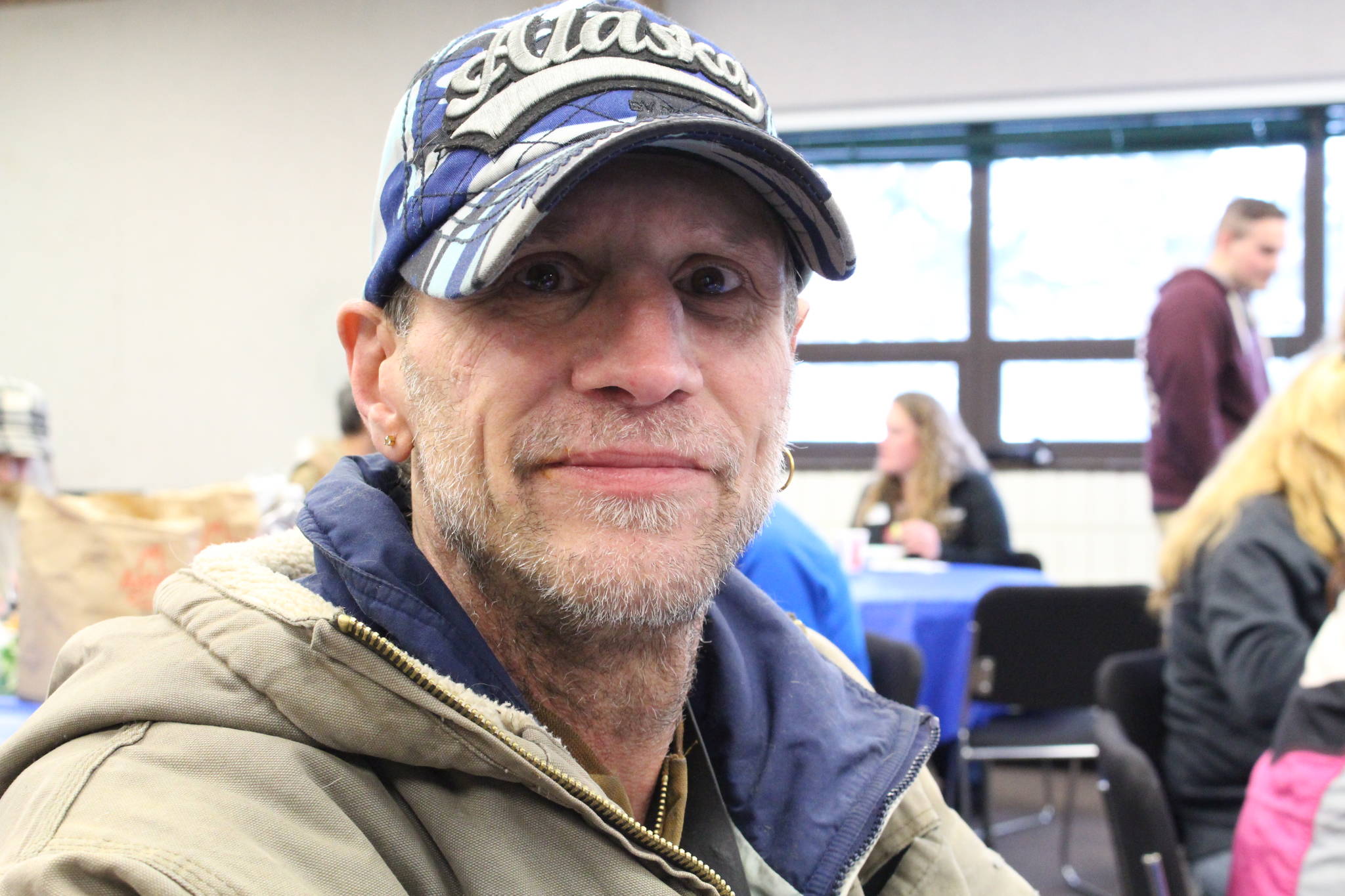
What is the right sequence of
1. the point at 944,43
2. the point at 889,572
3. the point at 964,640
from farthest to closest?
the point at 944,43 < the point at 889,572 < the point at 964,640

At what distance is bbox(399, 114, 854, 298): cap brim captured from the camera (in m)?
0.76

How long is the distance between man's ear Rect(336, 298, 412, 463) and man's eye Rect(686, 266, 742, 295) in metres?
0.25

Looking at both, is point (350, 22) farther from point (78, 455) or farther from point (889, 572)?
point (889, 572)

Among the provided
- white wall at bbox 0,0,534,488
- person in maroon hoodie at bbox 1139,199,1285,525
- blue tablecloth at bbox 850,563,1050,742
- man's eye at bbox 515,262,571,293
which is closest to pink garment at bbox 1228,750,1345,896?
man's eye at bbox 515,262,571,293

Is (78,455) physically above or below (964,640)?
above

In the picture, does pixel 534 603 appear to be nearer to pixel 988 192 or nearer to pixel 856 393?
pixel 856 393

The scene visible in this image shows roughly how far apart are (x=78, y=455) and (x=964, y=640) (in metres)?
4.70

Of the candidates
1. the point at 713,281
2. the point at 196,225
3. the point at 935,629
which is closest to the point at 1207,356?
the point at 935,629

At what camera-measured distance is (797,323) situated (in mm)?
1059

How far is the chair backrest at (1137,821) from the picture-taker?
5.39 feet

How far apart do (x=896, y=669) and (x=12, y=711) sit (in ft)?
5.70

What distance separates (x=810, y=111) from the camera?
571 centimetres

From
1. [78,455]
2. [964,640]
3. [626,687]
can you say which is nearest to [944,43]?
[964,640]

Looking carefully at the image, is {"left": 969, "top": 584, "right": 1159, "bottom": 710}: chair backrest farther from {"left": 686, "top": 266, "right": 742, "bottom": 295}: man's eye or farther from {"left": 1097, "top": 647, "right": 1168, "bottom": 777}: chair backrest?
{"left": 686, "top": 266, "right": 742, "bottom": 295}: man's eye
